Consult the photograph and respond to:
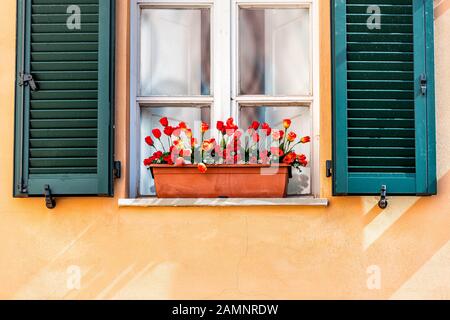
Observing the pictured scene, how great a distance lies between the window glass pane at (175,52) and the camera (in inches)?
216

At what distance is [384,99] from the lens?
203 inches

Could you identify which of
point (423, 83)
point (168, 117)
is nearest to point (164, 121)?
point (168, 117)

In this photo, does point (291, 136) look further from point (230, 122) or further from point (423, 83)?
point (423, 83)


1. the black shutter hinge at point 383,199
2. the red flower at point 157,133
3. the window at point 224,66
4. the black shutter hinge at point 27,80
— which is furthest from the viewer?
the window at point 224,66

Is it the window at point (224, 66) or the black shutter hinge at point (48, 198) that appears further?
the window at point (224, 66)

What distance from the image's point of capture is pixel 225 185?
5129 mm

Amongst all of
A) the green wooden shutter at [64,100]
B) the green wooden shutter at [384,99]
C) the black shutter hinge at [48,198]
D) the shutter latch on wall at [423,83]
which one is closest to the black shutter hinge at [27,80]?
the green wooden shutter at [64,100]

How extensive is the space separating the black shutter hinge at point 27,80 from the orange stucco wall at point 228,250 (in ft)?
1.91

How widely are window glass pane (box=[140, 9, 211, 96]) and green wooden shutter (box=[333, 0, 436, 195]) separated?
2.48ft

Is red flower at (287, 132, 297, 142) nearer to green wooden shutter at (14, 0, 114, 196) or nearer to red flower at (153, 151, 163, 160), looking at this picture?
red flower at (153, 151, 163, 160)

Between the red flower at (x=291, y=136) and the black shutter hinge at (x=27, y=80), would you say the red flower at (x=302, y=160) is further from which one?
the black shutter hinge at (x=27, y=80)

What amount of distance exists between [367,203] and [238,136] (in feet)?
2.37

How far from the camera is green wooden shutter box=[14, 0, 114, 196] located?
5.09m

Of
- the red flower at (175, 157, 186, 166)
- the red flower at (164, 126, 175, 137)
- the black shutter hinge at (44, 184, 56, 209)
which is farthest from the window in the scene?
the black shutter hinge at (44, 184, 56, 209)
